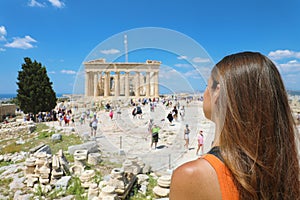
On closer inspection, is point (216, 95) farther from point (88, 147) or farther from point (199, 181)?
point (88, 147)

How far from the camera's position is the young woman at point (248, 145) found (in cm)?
79

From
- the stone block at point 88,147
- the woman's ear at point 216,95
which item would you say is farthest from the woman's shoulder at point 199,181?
the stone block at point 88,147

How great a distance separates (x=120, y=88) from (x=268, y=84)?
41611mm

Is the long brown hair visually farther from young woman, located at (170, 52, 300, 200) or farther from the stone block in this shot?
the stone block

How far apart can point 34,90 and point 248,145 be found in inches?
1022

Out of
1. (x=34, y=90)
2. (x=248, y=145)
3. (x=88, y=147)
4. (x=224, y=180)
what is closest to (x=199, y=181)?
(x=224, y=180)

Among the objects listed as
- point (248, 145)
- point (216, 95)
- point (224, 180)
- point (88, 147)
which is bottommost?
point (88, 147)

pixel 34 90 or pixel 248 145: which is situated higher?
pixel 34 90

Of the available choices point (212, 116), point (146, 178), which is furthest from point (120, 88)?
point (212, 116)

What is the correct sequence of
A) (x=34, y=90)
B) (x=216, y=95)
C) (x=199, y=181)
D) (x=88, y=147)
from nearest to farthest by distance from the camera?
(x=199, y=181), (x=216, y=95), (x=88, y=147), (x=34, y=90)

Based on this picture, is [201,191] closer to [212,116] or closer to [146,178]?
[212,116]

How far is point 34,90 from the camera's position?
23.1 meters

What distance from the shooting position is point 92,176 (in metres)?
5.48

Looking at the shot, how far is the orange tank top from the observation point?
782 mm
